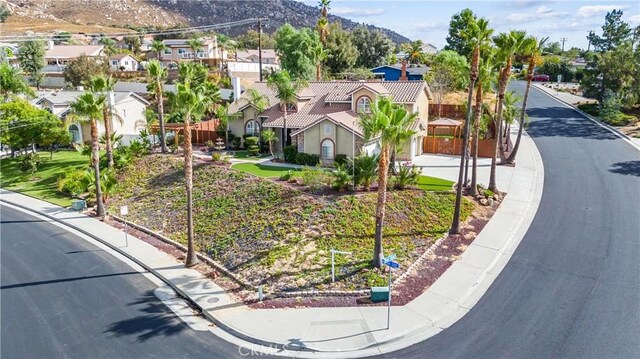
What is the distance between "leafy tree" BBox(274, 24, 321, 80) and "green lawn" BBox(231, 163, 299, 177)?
27310 mm

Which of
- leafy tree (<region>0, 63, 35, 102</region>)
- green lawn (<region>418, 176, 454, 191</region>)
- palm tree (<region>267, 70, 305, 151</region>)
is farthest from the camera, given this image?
leafy tree (<region>0, 63, 35, 102</region>)

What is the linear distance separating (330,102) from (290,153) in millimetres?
6770

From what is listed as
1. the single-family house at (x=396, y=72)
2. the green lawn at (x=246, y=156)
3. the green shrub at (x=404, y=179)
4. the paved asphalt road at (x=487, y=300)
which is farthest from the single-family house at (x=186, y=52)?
the green shrub at (x=404, y=179)

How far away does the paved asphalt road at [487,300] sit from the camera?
54.4ft

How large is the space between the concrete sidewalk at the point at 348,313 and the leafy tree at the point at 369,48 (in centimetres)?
6533

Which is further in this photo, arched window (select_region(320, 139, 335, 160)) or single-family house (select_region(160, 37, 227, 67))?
single-family house (select_region(160, 37, 227, 67))

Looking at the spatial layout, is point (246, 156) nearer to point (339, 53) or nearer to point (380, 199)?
point (380, 199)

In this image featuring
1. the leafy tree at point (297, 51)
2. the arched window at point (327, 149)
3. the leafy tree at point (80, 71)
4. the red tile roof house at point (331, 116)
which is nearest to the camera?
the red tile roof house at point (331, 116)

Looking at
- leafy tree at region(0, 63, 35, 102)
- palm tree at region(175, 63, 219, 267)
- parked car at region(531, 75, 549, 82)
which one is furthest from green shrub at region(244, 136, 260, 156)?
parked car at region(531, 75, 549, 82)

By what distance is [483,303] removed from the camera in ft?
62.8

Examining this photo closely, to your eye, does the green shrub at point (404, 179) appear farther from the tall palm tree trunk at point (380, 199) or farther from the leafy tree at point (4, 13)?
the leafy tree at point (4, 13)

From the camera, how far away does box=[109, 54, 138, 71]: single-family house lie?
3671 inches

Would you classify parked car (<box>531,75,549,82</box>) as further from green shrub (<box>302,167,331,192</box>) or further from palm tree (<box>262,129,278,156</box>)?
green shrub (<box>302,167,331,192</box>)

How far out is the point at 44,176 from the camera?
137 ft
